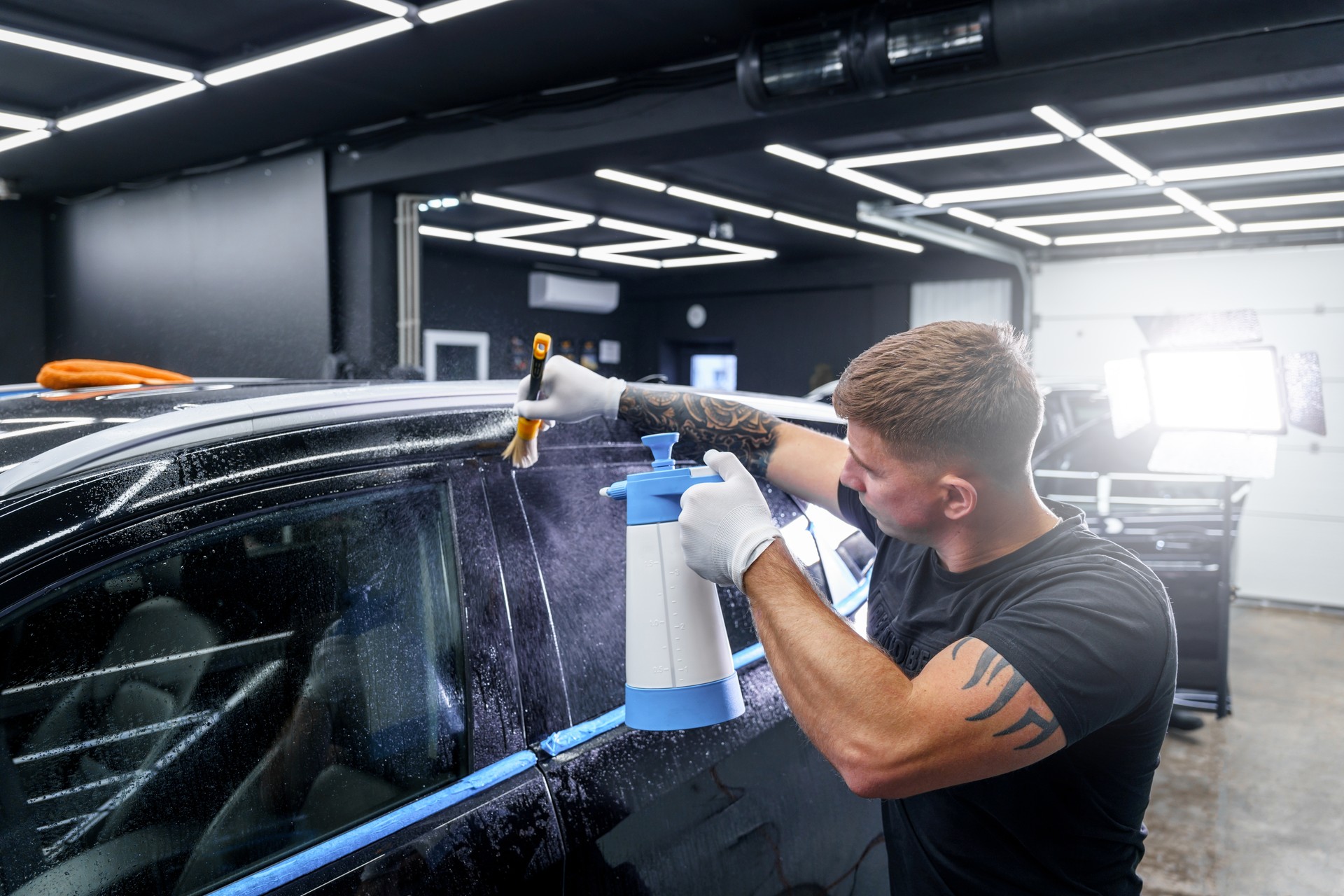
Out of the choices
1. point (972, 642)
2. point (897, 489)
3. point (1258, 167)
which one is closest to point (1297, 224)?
point (1258, 167)

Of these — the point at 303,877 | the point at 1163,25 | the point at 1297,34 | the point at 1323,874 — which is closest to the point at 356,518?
the point at 303,877

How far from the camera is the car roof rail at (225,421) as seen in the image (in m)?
0.89

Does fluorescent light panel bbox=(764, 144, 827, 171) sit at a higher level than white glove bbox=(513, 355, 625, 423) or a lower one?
higher

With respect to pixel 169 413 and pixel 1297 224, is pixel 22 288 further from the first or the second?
pixel 1297 224

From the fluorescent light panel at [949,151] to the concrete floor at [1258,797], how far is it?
11.2 feet

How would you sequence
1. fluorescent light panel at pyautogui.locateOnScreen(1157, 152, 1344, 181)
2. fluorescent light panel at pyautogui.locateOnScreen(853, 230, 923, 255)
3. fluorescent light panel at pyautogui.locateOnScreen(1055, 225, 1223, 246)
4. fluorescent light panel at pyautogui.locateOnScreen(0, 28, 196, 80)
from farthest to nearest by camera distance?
fluorescent light panel at pyautogui.locateOnScreen(853, 230, 923, 255) → fluorescent light panel at pyautogui.locateOnScreen(1055, 225, 1223, 246) → fluorescent light panel at pyautogui.locateOnScreen(1157, 152, 1344, 181) → fluorescent light panel at pyautogui.locateOnScreen(0, 28, 196, 80)

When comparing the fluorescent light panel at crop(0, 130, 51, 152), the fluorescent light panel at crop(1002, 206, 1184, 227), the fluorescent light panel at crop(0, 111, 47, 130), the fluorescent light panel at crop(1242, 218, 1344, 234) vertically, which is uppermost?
the fluorescent light panel at crop(0, 130, 51, 152)

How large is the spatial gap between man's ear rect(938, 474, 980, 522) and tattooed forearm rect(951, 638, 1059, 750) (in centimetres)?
21

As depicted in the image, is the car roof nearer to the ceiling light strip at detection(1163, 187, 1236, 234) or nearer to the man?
the man

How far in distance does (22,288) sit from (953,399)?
31.7ft

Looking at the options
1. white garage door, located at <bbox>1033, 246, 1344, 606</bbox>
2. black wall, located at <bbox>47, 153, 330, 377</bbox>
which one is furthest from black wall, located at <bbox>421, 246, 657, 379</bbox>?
white garage door, located at <bbox>1033, 246, 1344, 606</bbox>

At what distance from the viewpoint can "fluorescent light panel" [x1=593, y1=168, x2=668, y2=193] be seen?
6797 millimetres

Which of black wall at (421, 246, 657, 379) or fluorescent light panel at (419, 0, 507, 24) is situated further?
black wall at (421, 246, 657, 379)

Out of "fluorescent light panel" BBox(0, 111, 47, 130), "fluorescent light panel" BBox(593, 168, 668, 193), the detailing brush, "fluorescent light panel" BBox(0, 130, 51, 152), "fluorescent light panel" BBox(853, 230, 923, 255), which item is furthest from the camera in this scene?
"fluorescent light panel" BBox(853, 230, 923, 255)
